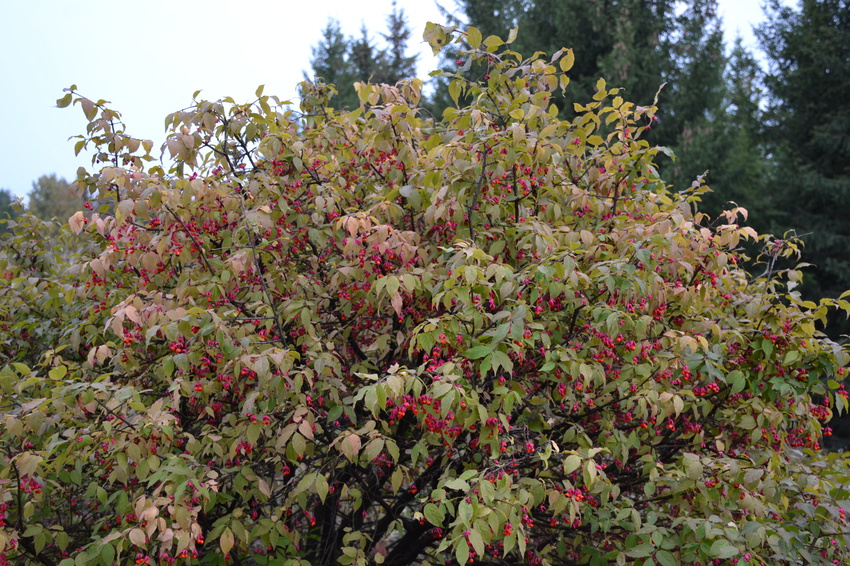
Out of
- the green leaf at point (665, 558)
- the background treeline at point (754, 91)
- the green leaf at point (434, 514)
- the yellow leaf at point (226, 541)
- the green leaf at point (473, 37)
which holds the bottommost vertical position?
the green leaf at point (665, 558)

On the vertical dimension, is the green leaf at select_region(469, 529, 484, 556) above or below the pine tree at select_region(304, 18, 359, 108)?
below

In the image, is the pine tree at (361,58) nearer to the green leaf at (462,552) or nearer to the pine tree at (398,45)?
the pine tree at (398,45)

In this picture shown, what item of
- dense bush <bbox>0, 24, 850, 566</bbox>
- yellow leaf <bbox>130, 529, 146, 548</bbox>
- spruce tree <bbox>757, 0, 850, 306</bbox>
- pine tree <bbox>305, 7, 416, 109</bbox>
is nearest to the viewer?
yellow leaf <bbox>130, 529, 146, 548</bbox>

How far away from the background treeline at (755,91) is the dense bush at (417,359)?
12211mm

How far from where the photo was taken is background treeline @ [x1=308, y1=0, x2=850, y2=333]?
15.0 metres

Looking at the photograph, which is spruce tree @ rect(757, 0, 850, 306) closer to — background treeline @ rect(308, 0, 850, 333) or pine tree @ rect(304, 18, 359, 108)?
background treeline @ rect(308, 0, 850, 333)

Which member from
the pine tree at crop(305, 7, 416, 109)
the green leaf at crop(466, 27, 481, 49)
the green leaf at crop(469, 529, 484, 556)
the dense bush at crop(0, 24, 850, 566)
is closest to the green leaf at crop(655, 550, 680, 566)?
the dense bush at crop(0, 24, 850, 566)

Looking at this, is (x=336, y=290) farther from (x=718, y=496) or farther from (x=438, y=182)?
(x=718, y=496)

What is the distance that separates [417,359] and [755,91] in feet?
58.1

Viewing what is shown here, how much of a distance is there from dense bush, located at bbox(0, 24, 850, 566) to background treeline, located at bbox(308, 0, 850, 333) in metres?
12.2

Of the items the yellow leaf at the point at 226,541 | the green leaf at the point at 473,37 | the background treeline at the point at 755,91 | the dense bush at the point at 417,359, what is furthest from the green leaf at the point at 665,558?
the background treeline at the point at 755,91

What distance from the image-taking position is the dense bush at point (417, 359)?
2617 mm

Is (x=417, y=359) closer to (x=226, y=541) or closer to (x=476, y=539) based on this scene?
(x=226, y=541)

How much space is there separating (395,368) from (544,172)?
156cm
